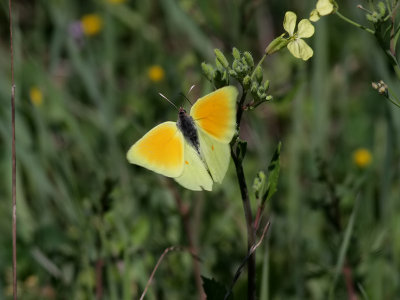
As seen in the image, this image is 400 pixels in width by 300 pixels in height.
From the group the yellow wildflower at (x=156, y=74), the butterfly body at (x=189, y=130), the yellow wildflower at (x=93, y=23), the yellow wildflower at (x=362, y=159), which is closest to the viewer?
the butterfly body at (x=189, y=130)

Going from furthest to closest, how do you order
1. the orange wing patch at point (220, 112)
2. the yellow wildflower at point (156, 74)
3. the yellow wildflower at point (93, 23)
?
the yellow wildflower at point (93, 23) → the yellow wildflower at point (156, 74) → the orange wing patch at point (220, 112)

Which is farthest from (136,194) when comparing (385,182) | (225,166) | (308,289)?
(225,166)

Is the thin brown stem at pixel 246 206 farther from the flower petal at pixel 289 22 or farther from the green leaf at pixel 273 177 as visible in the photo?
the flower petal at pixel 289 22

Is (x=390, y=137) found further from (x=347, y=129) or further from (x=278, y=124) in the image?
(x=278, y=124)

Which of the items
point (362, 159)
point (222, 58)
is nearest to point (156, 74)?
point (362, 159)

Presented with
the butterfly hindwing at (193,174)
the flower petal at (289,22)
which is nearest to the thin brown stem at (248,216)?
the butterfly hindwing at (193,174)

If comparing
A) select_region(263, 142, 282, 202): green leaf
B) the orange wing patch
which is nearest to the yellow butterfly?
the orange wing patch

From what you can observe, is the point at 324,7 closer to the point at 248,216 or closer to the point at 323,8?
the point at 323,8
